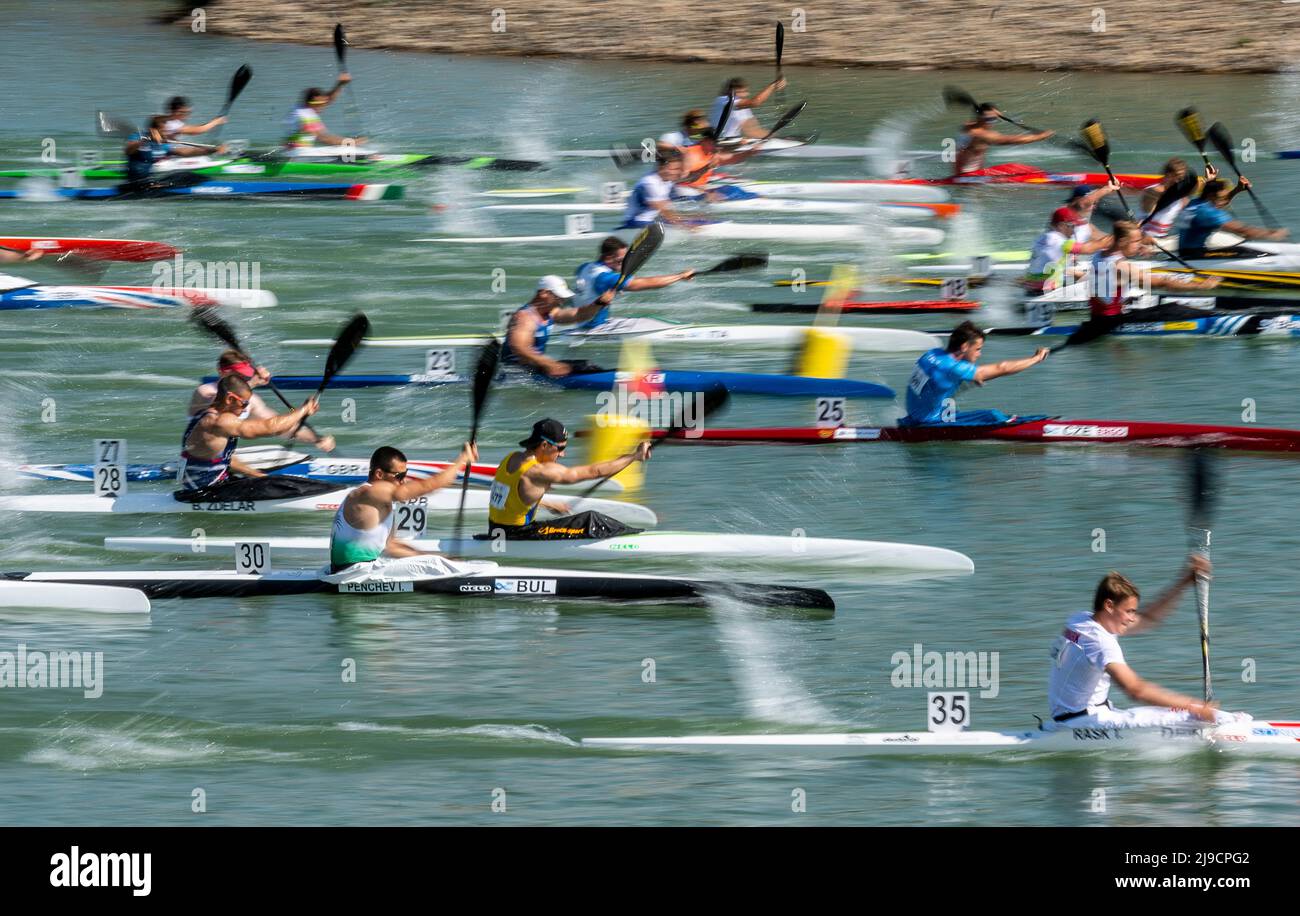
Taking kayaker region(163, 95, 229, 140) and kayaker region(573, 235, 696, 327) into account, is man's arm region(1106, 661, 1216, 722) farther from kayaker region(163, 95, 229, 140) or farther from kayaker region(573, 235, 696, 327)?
kayaker region(163, 95, 229, 140)

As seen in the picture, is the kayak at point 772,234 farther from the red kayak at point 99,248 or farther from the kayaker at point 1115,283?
the kayaker at point 1115,283

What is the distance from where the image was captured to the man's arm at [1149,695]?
1263 cm

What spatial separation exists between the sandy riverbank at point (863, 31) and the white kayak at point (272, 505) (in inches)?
877

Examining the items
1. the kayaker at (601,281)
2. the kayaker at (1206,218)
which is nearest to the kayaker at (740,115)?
the kayaker at (1206,218)

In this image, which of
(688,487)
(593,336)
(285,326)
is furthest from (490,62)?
(688,487)

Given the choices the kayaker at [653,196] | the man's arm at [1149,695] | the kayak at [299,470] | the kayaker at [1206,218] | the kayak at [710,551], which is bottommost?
the man's arm at [1149,695]

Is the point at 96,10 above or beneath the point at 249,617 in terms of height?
above

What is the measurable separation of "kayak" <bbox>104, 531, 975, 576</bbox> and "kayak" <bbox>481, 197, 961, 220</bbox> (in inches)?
516

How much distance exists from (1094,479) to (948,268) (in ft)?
27.4

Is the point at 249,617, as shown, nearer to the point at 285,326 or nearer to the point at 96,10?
the point at 285,326

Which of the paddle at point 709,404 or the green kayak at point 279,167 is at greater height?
the green kayak at point 279,167

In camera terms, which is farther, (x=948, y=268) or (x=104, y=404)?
(x=948, y=268)

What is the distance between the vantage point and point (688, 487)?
20.0 m

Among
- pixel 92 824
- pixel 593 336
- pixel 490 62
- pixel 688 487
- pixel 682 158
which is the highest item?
pixel 490 62
